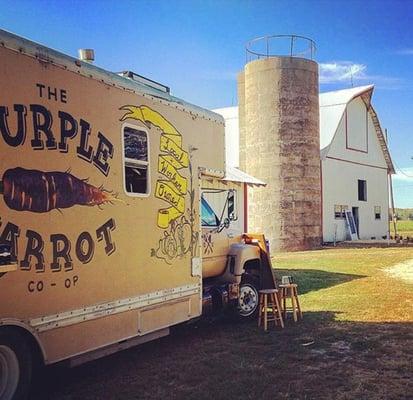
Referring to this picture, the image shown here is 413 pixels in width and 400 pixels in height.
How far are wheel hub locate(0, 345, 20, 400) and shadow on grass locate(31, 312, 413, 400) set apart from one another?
0.87m

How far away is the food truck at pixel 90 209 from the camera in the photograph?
4621 millimetres

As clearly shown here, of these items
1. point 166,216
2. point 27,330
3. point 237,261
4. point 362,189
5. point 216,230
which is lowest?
point 27,330

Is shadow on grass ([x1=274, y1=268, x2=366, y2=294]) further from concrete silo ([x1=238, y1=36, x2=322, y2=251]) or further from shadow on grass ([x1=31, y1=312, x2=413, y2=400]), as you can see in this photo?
concrete silo ([x1=238, y1=36, x2=322, y2=251])

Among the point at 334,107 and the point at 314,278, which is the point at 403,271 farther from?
the point at 334,107

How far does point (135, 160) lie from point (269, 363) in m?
3.06

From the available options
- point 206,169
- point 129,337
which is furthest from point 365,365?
point 206,169

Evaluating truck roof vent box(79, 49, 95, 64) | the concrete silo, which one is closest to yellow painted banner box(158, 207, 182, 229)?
truck roof vent box(79, 49, 95, 64)

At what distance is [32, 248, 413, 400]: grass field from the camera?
18.2 ft

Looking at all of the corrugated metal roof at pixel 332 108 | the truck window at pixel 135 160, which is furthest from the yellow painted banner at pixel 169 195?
the corrugated metal roof at pixel 332 108

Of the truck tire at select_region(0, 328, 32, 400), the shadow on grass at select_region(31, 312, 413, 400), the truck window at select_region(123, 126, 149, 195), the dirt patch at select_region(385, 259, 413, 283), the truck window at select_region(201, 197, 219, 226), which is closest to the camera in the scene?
the truck tire at select_region(0, 328, 32, 400)

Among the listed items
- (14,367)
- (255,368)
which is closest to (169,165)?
(255,368)

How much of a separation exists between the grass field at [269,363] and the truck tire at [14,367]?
814mm

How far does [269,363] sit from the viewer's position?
6594 mm

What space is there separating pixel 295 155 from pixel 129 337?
2289 cm
